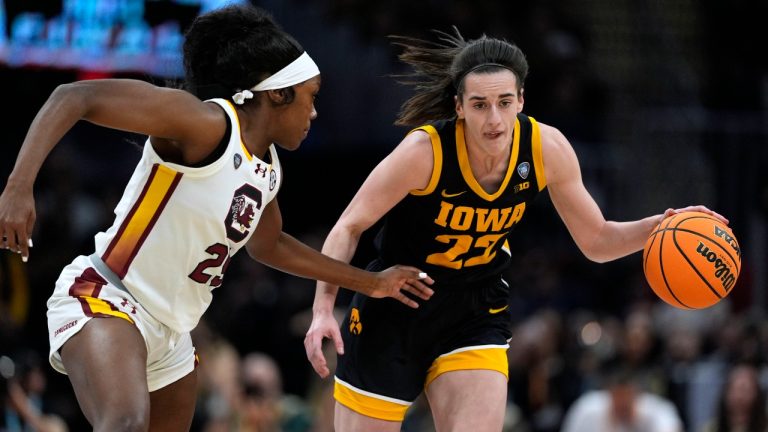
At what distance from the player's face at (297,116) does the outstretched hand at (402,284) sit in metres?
0.76

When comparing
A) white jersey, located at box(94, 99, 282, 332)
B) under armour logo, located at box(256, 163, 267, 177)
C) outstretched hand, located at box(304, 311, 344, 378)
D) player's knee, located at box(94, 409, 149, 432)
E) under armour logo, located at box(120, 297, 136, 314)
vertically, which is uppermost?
under armour logo, located at box(256, 163, 267, 177)

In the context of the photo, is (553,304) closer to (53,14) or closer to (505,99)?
(53,14)

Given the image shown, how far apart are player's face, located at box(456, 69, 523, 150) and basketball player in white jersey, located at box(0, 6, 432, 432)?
0.74 m

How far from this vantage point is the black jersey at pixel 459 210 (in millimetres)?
5492

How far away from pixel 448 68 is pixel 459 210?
0.70 metres

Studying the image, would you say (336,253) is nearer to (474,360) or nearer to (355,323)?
(355,323)

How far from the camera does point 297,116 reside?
5.01 meters

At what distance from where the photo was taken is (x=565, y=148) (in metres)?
5.65

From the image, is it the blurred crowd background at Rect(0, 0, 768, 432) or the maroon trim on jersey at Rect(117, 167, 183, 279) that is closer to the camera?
the maroon trim on jersey at Rect(117, 167, 183, 279)

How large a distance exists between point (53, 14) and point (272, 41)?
5.80 metres

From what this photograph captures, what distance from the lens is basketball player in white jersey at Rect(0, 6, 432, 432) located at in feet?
14.2

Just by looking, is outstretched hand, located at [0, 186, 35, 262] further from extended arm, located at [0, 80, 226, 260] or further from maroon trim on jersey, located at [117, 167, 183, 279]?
maroon trim on jersey, located at [117, 167, 183, 279]

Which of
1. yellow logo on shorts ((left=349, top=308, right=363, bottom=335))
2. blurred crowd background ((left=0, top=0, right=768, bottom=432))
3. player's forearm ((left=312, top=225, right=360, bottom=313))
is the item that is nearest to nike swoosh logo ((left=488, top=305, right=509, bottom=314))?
yellow logo on shorts ((left=349, top=308, right=363, bottom=335))

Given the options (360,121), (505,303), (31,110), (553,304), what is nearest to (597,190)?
(553,304)
